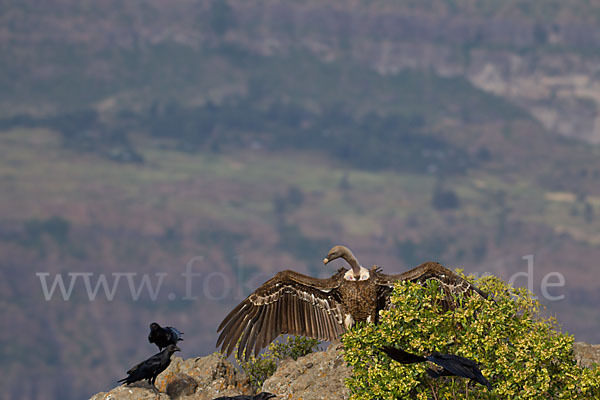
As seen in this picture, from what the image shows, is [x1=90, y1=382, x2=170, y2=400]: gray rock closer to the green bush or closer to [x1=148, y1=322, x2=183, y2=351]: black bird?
[x1=148, y1=322, x2=183, y2=351]: black bird

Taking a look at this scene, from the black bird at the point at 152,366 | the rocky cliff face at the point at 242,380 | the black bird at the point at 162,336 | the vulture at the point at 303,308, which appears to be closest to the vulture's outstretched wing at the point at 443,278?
the vulture at the point at 303,308

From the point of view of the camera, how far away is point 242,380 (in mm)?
32156

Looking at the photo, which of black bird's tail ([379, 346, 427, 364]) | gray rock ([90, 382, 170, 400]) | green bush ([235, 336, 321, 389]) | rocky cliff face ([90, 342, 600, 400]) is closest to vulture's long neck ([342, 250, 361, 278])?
rocky cliff face ([90, 342, 600, 400])

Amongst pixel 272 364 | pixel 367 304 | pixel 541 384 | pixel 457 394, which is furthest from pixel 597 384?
pixel 272 364

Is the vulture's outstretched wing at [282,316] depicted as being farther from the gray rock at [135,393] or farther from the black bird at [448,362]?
the black bird at [448,362]

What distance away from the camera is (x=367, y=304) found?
2986 centimetres

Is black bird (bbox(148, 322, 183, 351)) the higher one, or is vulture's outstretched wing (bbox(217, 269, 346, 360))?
vulture's outstretched wing (bbox(217, 269, 346, 360))

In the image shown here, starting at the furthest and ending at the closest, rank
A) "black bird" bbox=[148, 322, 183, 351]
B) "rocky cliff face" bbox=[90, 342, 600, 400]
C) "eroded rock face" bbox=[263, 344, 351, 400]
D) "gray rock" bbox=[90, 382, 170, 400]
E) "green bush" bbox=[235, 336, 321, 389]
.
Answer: "green bush" bbox=[235, 336, 321, 389] → "eroded rock face" bbox=[263, 344, 351, 400] → "rocky cliff face" bbox=[90, 342, 600, 400] → "gray rock" bbox=[90, 382, 170, 400] → "black bird" bbox=[148, 322, 183, 351]

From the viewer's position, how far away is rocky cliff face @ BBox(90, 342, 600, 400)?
95.2ft

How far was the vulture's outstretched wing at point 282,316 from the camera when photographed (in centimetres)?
3056

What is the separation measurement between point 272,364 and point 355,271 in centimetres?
549

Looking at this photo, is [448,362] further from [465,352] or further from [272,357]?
[272,357]

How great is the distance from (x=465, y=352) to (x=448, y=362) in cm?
252

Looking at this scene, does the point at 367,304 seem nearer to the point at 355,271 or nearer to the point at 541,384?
the point at 355,271
